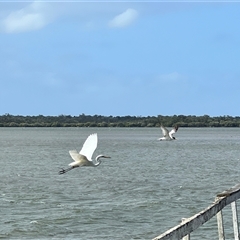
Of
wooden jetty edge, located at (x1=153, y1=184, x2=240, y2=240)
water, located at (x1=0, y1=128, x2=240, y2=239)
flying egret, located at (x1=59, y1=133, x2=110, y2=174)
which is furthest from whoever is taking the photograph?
flying egret, located at (x1=59, y1=133, x2=110, y2=174)

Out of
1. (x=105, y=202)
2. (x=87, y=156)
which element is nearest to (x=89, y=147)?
(x=87, y=156)

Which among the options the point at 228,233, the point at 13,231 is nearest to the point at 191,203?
the point at 228,233

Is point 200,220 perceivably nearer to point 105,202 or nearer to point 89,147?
point 89,147

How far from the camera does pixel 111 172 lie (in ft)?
110

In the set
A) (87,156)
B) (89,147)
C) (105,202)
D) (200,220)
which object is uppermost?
(89,147)

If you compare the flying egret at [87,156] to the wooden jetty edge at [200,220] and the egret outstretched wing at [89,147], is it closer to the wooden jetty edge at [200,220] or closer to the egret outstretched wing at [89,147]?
the egret outstretched wing at [89,147]

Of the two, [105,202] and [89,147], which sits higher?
[89,147]

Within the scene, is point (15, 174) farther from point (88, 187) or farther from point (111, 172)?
point (88, 187)

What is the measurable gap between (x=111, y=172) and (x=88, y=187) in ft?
28.6

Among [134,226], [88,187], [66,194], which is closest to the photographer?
[134,226]

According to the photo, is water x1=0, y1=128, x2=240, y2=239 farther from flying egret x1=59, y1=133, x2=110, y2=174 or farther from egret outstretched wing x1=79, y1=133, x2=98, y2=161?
egret outstretched wing x1=79, y1=133, x2=98, y2=161

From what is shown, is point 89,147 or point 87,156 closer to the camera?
point 87,156

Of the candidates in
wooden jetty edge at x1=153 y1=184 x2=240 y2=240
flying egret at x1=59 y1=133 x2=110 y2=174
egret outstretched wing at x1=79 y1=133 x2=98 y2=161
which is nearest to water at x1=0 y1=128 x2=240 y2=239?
flying egret at x1=59 y1=133 x2=110 y2=174

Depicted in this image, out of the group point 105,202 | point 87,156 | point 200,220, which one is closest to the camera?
point 200,220
